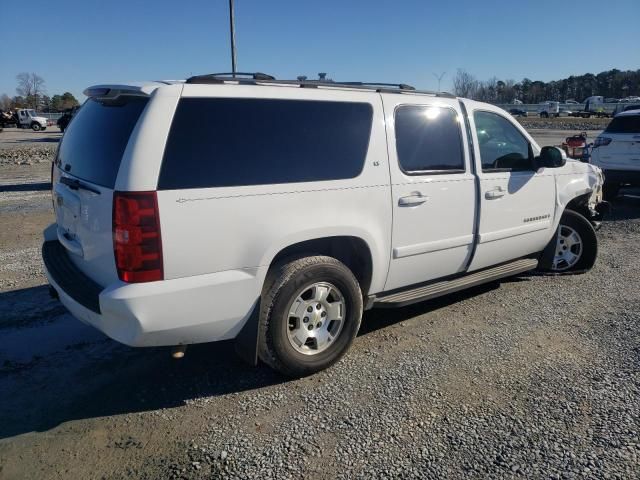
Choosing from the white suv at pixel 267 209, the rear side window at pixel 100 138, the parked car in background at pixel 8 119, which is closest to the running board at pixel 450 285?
the white suv at pixel 267 209

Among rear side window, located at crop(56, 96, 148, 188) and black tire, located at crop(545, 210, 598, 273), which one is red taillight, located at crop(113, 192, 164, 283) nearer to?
rear side window, located at crop(56, 96, 148, 188)

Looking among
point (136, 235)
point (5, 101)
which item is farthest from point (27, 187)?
point (5, 101)

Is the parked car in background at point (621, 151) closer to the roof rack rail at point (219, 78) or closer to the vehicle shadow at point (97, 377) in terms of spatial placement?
the vehicle shadow at point (97, 377)

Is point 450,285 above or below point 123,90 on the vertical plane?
below

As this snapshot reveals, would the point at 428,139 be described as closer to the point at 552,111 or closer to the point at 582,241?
the point at 582,241

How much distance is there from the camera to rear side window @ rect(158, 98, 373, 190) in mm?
2996

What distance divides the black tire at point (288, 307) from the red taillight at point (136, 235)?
2.54 feet

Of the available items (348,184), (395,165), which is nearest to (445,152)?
(395,165)

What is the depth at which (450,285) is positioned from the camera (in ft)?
14.7

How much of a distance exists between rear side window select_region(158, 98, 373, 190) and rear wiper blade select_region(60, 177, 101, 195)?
1.66ft

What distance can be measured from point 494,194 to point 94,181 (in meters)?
3.25

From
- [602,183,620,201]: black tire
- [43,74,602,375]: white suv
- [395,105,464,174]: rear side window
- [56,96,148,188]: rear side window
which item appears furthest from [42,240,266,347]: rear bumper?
[602,183,620,201]: black tire

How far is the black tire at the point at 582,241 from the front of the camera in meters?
5.63

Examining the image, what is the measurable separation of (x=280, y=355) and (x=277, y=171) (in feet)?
3.96
